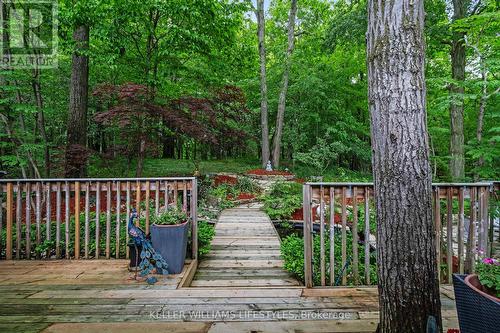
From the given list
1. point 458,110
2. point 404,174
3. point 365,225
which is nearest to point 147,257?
point 365,225

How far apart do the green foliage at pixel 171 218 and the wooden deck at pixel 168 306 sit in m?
0.59

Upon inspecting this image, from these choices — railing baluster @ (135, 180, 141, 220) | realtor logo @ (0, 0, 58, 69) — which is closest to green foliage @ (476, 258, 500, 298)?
railing baluster @ (135, 180, 141, 220)

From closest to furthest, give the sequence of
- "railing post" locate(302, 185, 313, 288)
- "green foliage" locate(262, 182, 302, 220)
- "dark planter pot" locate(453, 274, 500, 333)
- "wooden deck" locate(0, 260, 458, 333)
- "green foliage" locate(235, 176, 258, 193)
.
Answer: "dark planter pot" locate(453, 274, 500, 333) < "wooden deck" locate(0, 260, 458, 333) < "railing post" locate(302, 185, 313, 288) < "green foliage" locate(262, 182, 302, 220) < "green foliage" locate(235, 176, 258, 193)

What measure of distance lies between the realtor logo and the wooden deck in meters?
5.75

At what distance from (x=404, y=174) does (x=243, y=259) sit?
8.85ft

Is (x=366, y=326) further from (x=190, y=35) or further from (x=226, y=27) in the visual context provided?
(x=226, y=27)

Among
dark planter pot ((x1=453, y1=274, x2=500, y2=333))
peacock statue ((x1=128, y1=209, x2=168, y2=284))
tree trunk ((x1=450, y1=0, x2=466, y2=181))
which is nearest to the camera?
dark planter pot ((x1=453, y1=274, x2=500, y2=333))

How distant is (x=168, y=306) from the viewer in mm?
2320

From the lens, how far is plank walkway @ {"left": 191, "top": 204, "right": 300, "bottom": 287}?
10.1 ft

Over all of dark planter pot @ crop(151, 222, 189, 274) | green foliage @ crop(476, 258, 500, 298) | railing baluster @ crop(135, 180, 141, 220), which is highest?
railing baluster @ crop(135, 180, 141, 220)

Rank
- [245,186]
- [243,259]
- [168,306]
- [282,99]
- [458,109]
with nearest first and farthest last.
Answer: [168,306], [243,259], [458,109], [245,186], [282,99]

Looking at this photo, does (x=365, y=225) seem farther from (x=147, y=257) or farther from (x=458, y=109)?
(x=458, y=109)

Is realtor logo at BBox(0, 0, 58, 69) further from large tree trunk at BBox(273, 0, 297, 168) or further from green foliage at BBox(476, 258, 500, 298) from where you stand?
large tree trunk at BBox(273, 0, 297, 168)

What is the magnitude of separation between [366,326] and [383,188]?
1.13 m
